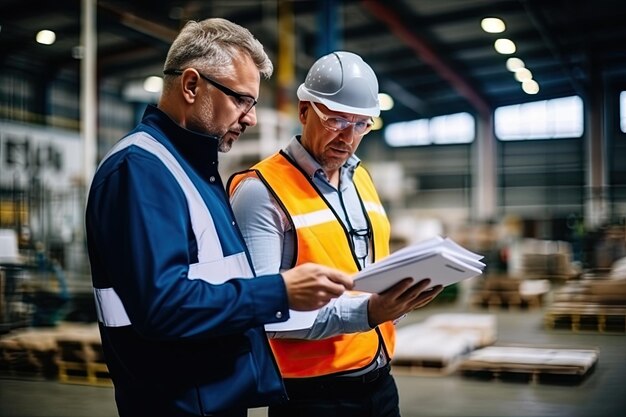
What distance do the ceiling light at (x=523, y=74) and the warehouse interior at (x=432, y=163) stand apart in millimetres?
163

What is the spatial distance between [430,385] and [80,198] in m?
7.16

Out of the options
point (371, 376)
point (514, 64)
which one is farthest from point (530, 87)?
point (371, 376)

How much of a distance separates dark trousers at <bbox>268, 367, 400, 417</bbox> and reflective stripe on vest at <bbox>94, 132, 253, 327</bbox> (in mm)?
585

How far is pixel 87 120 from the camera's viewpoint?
11.2 m

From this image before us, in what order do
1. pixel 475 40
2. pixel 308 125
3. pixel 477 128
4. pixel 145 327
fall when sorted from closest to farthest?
pixel 145 327
pixel 308 125
pixel 475 40
pixel 477 128

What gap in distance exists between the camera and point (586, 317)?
820 centimetres

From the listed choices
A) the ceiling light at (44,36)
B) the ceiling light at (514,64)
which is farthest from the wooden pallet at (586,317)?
the ceiling light at (514,64)

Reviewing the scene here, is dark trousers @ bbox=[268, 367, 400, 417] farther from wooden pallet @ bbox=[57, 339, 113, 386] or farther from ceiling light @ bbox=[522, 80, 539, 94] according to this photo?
ceiling light @ bbox=[522, 80, 539, 94]

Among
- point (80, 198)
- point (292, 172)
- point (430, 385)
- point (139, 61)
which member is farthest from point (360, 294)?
point (139, 61)

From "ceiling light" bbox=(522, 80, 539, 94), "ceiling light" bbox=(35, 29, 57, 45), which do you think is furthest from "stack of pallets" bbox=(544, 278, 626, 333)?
"ceiling light" bbox=(522, 80, 539, 94)

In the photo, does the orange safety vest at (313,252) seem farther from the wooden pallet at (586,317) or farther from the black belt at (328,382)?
the wooden pallet at (586,317)

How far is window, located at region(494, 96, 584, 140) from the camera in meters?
23.1

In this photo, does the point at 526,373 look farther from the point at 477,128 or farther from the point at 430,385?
the point at 477,128

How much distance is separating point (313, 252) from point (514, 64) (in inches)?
698
